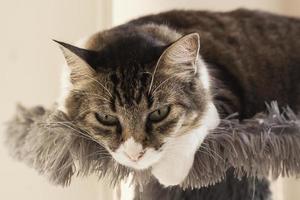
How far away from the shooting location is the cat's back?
1.31m

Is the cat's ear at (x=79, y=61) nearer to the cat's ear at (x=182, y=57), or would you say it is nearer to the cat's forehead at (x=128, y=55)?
the cat's forehead at (x=128, y=55)

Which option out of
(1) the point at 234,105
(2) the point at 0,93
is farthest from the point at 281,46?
(2) the point at 0,93

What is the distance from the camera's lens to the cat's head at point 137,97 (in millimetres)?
989

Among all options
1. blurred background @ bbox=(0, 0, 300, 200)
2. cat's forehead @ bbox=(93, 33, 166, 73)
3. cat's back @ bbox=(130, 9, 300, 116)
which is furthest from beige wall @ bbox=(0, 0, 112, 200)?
cat's forehead @ bbox=(93, 33, 166, 73)

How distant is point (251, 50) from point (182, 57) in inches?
15.4

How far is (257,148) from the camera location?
0.98m

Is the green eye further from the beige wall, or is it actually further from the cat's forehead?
the beige wall

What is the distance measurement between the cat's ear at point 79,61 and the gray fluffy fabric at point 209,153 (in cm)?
10

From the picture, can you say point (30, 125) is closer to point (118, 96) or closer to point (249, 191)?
point (118, 96)

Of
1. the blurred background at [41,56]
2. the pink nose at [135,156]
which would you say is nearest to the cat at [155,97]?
the pink nose at [135,156]

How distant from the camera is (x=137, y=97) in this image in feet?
3.28

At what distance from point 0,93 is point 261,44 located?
881 mm

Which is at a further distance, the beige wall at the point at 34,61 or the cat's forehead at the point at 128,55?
the beige wall at the point at 34,61

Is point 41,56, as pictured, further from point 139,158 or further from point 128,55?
point 139,158
